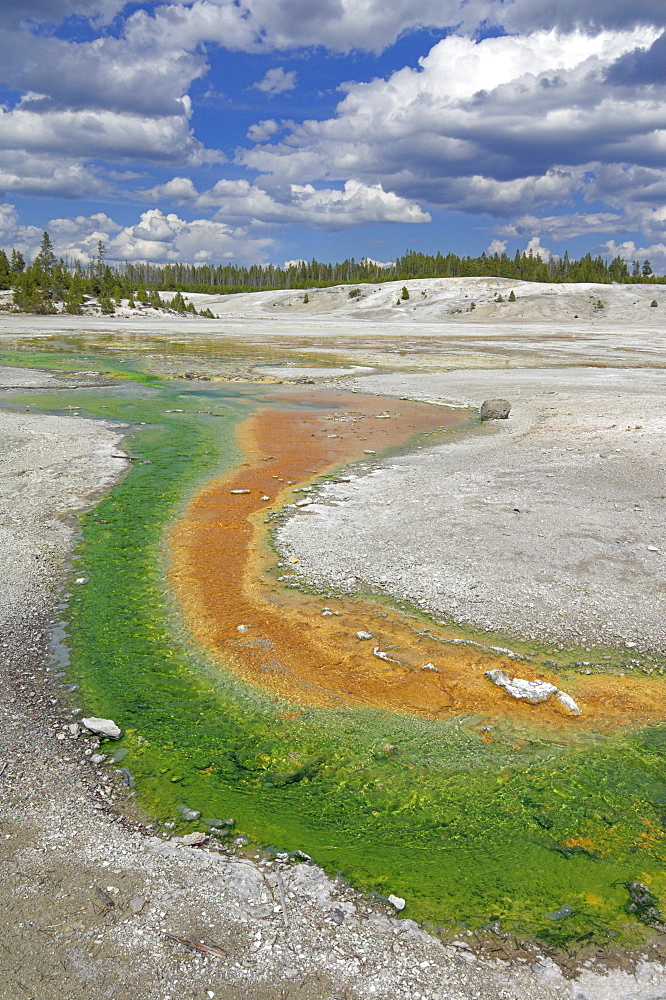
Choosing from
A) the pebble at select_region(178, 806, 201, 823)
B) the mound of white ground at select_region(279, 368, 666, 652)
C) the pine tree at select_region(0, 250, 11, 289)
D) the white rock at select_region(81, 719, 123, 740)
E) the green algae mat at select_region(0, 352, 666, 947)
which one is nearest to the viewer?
the green algae mat at select_region(0, 352, 666, 947)

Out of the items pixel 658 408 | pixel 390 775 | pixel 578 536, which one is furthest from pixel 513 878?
pixel 658 408

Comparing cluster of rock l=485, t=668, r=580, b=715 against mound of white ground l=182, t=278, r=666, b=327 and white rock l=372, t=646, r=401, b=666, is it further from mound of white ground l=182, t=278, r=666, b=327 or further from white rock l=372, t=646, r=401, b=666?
mound of white ground l=182, t=278, r=666, b=327

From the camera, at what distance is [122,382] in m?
26.3

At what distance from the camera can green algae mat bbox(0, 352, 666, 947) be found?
3.83 metres

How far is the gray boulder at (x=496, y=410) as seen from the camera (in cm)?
1852

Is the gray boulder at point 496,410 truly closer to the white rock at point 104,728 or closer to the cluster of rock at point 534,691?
the cluster of rock at point 534,691

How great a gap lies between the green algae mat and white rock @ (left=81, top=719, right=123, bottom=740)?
94 mm

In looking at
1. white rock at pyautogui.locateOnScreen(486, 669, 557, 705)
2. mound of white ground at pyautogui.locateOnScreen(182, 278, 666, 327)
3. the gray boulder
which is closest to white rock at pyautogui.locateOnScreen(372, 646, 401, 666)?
white rock at pyautogui.locateOnScreen(486, 669, 557, 705)

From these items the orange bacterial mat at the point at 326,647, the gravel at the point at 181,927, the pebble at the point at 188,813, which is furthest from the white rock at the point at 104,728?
the orange bacterial mat at the point at 326,647

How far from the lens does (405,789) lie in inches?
186

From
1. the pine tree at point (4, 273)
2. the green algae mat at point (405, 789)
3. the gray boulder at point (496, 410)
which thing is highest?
the pine tree at point (4, 273)

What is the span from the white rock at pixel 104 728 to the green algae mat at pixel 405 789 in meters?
0.09

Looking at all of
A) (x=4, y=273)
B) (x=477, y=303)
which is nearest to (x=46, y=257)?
(x=4, y=273)

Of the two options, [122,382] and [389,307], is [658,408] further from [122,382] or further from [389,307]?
[389,307]
